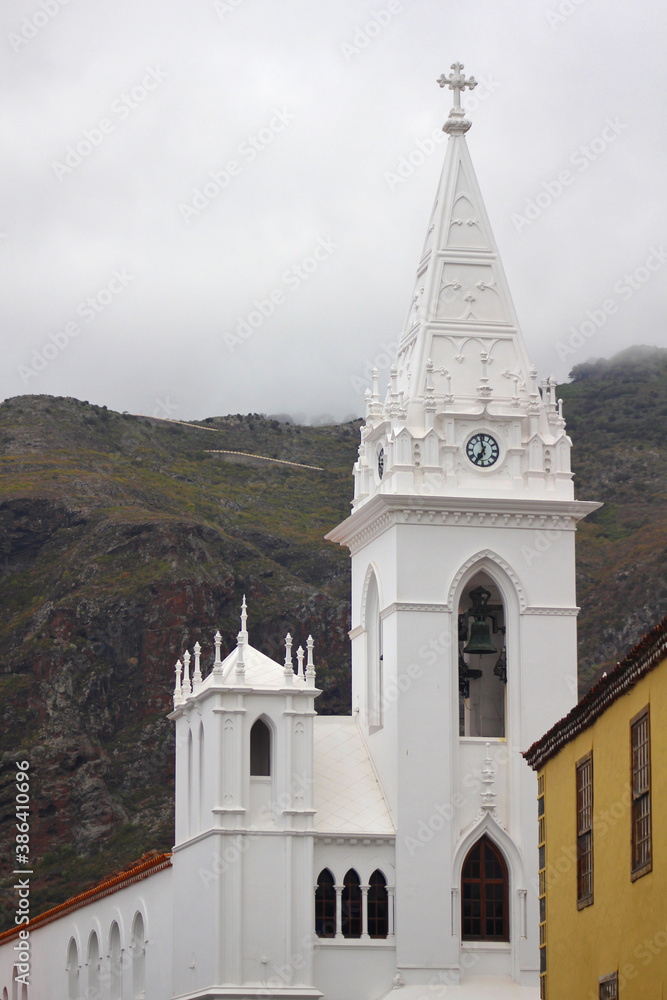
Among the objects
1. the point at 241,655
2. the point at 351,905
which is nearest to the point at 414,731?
the point at 351,905

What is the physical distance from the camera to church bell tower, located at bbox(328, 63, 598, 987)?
41.1 m

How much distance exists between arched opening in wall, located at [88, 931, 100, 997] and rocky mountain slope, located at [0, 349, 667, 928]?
31328 mm

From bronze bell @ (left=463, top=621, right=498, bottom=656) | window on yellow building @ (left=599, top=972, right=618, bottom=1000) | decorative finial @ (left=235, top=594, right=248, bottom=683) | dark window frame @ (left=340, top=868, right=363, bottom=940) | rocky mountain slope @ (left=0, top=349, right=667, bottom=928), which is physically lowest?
window on yellow building @ (left=599, top=972, right=618, bottom=1000)

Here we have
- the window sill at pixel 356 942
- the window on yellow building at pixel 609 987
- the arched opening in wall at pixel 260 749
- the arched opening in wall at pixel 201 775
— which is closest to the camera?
the window on yellow building at pixel 609 987

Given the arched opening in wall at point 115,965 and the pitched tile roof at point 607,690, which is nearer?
the pitched tile roof at point 607,690

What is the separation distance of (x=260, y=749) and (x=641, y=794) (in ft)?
50.3

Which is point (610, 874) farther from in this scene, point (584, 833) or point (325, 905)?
point (325, 905)

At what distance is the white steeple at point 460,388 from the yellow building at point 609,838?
1002cm

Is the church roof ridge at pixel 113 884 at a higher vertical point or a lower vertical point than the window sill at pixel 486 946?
higher

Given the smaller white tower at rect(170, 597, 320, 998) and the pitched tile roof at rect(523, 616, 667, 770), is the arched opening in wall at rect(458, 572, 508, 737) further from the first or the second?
the pitched tile roof at rect(523, 616, 667, 770)

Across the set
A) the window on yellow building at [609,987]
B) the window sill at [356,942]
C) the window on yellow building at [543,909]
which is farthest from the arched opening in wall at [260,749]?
the window on yellow building at [609,987]

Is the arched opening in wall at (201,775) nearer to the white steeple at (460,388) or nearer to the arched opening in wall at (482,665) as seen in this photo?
the arched opening in wall at (482,665)

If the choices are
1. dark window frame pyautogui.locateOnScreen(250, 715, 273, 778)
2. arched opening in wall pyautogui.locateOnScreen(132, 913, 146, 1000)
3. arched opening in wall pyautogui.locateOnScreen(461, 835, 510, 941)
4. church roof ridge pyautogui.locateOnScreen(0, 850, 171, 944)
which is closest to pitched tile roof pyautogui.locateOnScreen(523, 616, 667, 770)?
arched opening in wall pyautogui.locateOnScreen(461, 835, 510, 941)

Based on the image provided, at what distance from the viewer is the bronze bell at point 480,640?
42781 mm
